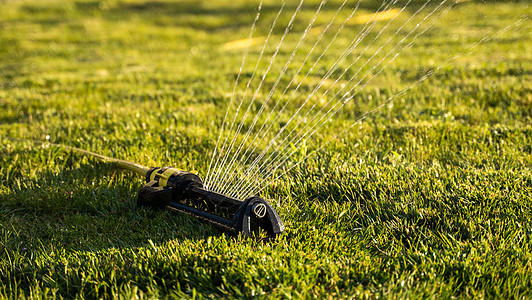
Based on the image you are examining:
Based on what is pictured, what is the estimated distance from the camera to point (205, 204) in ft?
7.96

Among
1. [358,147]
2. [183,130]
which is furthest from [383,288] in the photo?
[183,130]

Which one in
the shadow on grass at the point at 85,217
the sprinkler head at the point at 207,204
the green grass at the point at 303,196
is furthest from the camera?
the shadow on grass at the point at 85,217

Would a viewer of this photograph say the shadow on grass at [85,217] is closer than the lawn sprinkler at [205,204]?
No

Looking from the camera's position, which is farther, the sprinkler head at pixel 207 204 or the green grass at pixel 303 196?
the sprinkler head at pixel 207 204

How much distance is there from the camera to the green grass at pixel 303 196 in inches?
71.6

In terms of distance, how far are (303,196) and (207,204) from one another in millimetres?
556

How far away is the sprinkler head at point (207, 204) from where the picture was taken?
1.98m

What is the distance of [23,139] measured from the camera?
11.6ft

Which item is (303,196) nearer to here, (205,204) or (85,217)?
(205,204)

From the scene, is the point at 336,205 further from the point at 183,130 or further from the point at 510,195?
the point at 183,130

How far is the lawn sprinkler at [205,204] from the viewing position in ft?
6.51

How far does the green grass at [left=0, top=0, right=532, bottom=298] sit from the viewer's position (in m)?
1.82

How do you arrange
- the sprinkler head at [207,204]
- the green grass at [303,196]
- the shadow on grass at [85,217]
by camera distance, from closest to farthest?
1. the green grass at [303,196]
2. the sprinkler head at [207,204]
3. the shadow on grass at [85,217]

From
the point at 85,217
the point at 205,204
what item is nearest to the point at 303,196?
the point at 205,204
